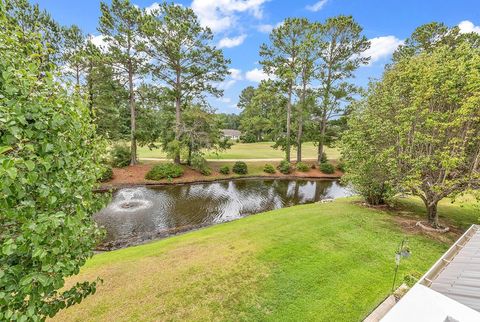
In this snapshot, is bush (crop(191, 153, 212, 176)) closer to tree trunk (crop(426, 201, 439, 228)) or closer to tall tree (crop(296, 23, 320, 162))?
tall tree (crop(296, 23, 320, 162))

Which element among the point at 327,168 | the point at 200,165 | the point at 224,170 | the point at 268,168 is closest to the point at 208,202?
the point at 200,165

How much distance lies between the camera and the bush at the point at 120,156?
25.3 m

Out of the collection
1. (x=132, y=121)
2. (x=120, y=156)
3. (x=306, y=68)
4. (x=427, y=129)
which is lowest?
(x=120, y=156)

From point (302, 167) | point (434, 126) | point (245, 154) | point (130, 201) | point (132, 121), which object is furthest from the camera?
point (245, 154)

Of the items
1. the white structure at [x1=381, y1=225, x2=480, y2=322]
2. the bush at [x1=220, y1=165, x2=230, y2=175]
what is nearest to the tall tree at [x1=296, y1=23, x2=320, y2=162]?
the bush at [x1=220, y1=165, x2=230, y2=175]

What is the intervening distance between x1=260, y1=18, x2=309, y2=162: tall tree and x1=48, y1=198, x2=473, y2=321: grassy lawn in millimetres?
22302

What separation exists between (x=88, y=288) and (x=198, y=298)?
11.9 ft

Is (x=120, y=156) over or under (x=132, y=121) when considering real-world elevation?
under

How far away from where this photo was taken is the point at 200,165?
26797 mm

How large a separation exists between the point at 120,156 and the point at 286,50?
21.8 meters

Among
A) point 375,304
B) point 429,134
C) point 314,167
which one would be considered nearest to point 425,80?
point 429,134

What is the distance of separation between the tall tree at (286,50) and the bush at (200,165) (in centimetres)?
1358

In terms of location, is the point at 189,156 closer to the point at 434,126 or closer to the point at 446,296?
the point at 434,126

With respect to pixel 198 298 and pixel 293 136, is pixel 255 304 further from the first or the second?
pixel 293 136
